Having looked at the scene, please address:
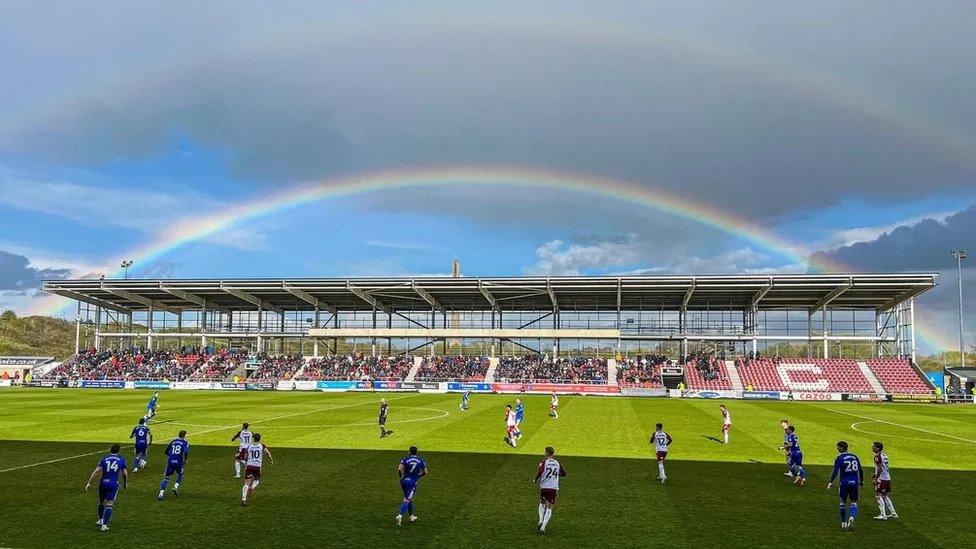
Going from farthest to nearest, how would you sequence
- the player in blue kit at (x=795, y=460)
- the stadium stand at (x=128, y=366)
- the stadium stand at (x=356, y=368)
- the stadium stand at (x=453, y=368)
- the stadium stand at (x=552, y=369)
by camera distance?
the stadium stand at (x=128, y=366) < the stadium stand at (x=356, y=368) < the stadium stand at (x=453, y=368) < the stadium stand at (x=552, y=369) < the player in blue kit at (x=795, y=460)

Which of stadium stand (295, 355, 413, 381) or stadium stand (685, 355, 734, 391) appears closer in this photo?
stadium stand (685, 355, 734, 391)

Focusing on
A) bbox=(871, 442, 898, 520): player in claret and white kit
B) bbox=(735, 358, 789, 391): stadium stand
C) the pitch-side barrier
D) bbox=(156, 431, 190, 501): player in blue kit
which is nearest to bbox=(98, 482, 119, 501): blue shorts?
bbox=(156, 431, 190, 501): player in blue kit

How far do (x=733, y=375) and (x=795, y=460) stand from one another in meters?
60.8

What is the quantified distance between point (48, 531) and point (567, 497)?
12851mm

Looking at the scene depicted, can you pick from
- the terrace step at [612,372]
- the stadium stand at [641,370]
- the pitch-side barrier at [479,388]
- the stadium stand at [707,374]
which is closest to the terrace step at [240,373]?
the pitch-side barrier at [479,388]

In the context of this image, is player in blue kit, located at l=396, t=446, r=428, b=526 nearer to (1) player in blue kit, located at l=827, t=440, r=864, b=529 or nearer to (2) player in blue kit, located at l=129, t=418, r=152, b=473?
(1) player in blue kit, located at l=827, t=440, r=864, b=529

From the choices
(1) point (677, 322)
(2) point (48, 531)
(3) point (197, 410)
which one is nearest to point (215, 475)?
(2) point (48, 531)

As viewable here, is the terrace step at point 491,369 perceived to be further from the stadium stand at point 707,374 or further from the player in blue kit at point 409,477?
the player in blue kit at point 409,477

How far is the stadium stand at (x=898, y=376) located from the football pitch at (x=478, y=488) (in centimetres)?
3687

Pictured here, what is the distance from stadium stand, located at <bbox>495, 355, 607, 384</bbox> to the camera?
3108 inches

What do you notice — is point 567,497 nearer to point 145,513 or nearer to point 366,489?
point 366,489

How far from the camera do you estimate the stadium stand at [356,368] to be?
3278 inches

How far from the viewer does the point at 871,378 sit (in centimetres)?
7650

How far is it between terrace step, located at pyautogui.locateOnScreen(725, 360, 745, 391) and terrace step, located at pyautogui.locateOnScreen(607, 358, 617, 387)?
1314 cm
